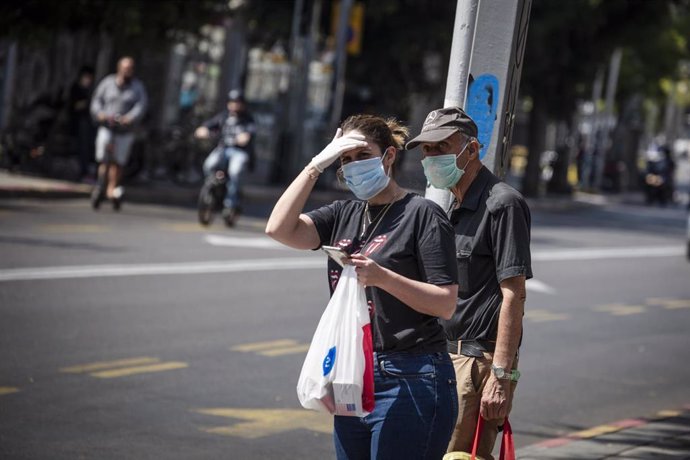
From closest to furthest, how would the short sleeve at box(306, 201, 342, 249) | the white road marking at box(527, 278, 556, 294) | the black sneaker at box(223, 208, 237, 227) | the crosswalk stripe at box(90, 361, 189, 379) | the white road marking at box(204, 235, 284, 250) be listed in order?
the short sleeve at box(306, 201, 342, 249), the crosswalk stripe at box(90, 361, 189, 379), the white road marking at box(527, 278, 556, 294), the white road marking at box(204, 235, 284, 250), the black sneaker at box(223, 208, 237, 227)

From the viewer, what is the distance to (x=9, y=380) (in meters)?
8.84

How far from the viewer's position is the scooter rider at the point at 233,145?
1908 cm

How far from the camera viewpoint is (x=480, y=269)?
5461 mm

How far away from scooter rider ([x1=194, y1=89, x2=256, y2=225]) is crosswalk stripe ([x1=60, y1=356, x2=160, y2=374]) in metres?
9.22

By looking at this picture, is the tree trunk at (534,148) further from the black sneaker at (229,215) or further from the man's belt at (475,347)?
the man's belt at (475,347)

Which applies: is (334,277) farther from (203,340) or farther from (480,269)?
(203,340)

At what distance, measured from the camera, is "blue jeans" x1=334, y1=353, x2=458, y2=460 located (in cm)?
470

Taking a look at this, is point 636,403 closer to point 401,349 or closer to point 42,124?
point 401,349

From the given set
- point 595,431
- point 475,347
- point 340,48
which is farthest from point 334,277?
point 340,48

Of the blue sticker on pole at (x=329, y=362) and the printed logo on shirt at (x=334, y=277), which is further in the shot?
the printed logo on shirt at (x=334, y=277)

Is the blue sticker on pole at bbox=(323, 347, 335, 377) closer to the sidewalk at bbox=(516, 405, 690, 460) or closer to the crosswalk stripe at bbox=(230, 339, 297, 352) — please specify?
the sidewalk at bbox=(516, 405, 690, 460)

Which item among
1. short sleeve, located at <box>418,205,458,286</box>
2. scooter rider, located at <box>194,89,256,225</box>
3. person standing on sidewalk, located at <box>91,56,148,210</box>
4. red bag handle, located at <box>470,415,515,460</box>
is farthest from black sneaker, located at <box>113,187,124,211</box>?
short sleeve, located at <box>418,205,458,286</box>

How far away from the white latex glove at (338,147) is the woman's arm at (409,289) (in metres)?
0.36

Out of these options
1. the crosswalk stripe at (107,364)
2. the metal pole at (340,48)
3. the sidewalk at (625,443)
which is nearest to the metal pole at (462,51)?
the sidewalk at (625,443)
